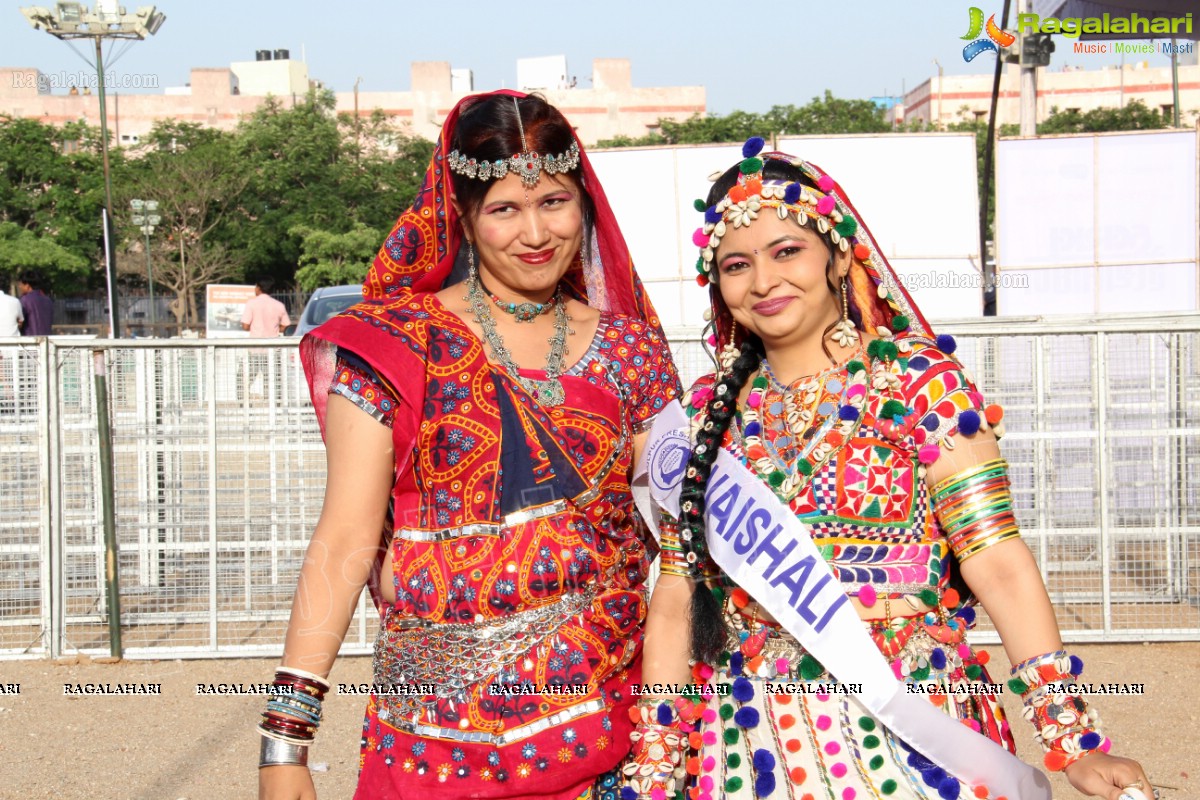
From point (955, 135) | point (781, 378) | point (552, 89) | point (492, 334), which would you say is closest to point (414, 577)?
point (492, 334)

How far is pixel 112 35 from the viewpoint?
2047cm

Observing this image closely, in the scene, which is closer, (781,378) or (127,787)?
(781,378)

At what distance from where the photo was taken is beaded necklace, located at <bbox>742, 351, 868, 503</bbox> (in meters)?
A: 2.05

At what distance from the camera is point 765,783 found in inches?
79.4

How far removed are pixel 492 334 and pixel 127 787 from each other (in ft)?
9.42

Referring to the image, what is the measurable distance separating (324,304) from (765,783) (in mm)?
Answer: 10146

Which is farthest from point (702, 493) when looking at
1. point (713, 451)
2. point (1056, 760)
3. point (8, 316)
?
point (8, 316)

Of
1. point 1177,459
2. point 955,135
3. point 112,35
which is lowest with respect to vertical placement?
point 1177,459

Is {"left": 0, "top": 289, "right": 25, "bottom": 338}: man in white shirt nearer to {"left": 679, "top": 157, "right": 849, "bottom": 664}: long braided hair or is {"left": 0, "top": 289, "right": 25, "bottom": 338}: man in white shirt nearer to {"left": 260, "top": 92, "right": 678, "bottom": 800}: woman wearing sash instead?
{"left": 260, "top": 92, "right": 678, "bottom": 800}: woman wearing sash

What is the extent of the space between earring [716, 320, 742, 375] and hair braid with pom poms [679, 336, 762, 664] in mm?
11

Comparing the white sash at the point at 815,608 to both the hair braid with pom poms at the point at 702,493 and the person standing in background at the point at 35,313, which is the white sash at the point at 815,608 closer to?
the hair braid with pom poms at the point at 702,493

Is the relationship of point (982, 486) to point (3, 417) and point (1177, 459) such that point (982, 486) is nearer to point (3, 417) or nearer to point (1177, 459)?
point (1177, 459)

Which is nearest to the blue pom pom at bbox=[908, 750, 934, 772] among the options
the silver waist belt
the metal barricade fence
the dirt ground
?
the silver waist belt

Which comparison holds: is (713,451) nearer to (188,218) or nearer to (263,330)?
(263,330)
